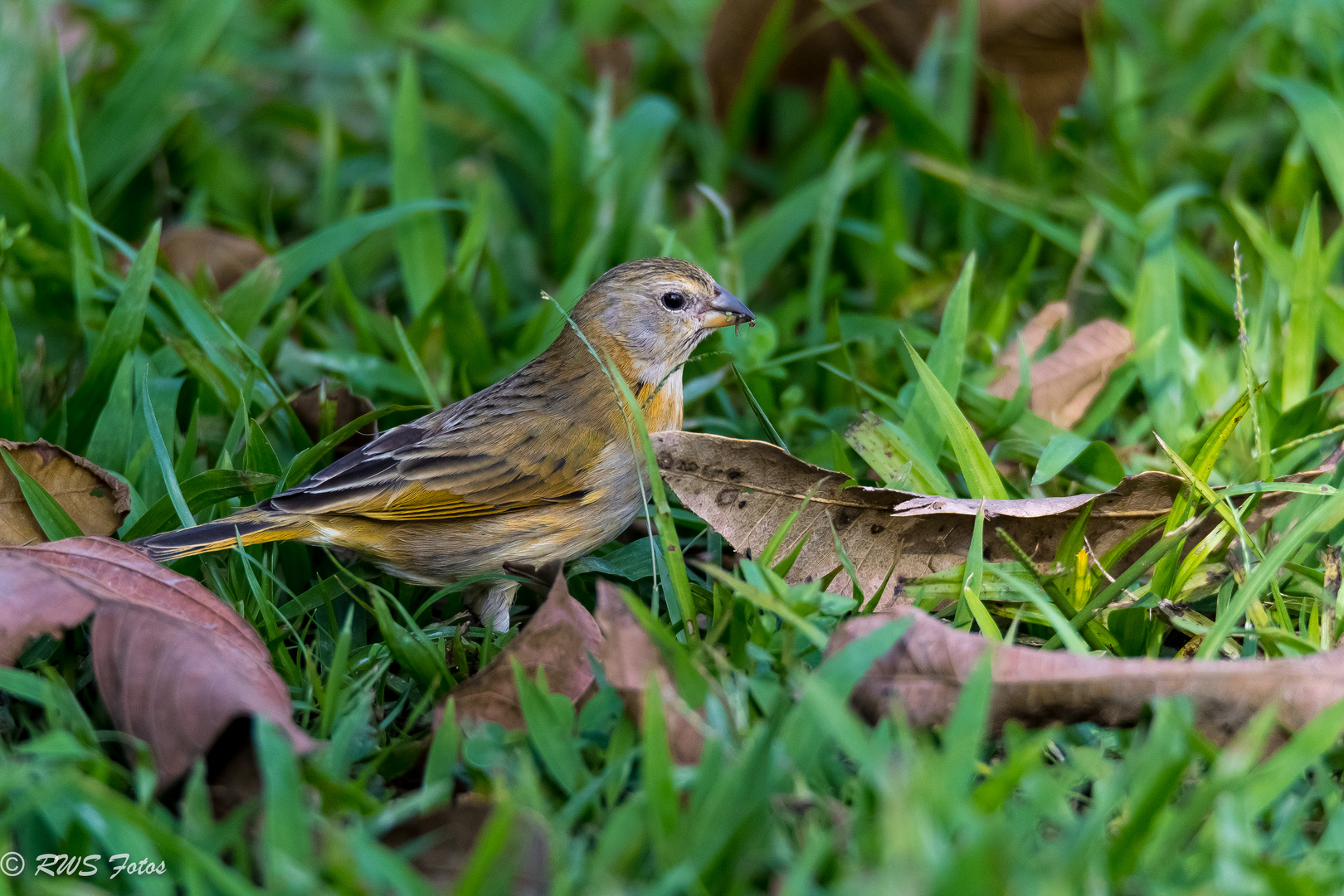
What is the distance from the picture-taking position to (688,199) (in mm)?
5590

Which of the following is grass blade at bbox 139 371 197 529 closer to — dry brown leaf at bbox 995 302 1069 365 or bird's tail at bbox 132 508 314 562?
bird's tail at bbox 132 508 314 562

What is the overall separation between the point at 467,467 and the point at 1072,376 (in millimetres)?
2022

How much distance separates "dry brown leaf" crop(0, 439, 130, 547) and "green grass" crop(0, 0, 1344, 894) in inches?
3.2

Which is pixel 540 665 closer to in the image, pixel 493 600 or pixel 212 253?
pixel 493 600

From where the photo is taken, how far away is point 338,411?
3.89m

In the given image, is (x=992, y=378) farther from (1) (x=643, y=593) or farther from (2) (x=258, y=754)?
(2) (x=258, y=754)

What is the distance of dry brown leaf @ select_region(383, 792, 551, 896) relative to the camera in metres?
2.05

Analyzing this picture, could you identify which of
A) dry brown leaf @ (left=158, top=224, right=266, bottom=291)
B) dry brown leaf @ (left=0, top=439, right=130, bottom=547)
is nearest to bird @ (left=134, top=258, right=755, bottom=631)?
dry brown leaf @ (left=0, top=439, right=130, bottom=547)

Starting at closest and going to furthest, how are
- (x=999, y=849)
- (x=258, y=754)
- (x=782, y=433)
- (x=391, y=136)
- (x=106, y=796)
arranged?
(x=999, y=849) < (x=106, y=796) < (x=258, y=754) < (x=782, y=433) < (x=391, y=136)

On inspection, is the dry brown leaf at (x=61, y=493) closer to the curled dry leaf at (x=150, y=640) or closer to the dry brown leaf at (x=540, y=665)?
the curled dry leaf at (x=150, y=640)

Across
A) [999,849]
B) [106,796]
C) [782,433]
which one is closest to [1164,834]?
[999,849]

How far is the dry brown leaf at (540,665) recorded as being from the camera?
2.64 m

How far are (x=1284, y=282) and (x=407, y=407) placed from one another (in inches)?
118

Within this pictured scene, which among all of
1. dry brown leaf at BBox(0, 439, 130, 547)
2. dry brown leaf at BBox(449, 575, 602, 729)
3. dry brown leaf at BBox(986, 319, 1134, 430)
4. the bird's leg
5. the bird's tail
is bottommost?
the bird's leg
